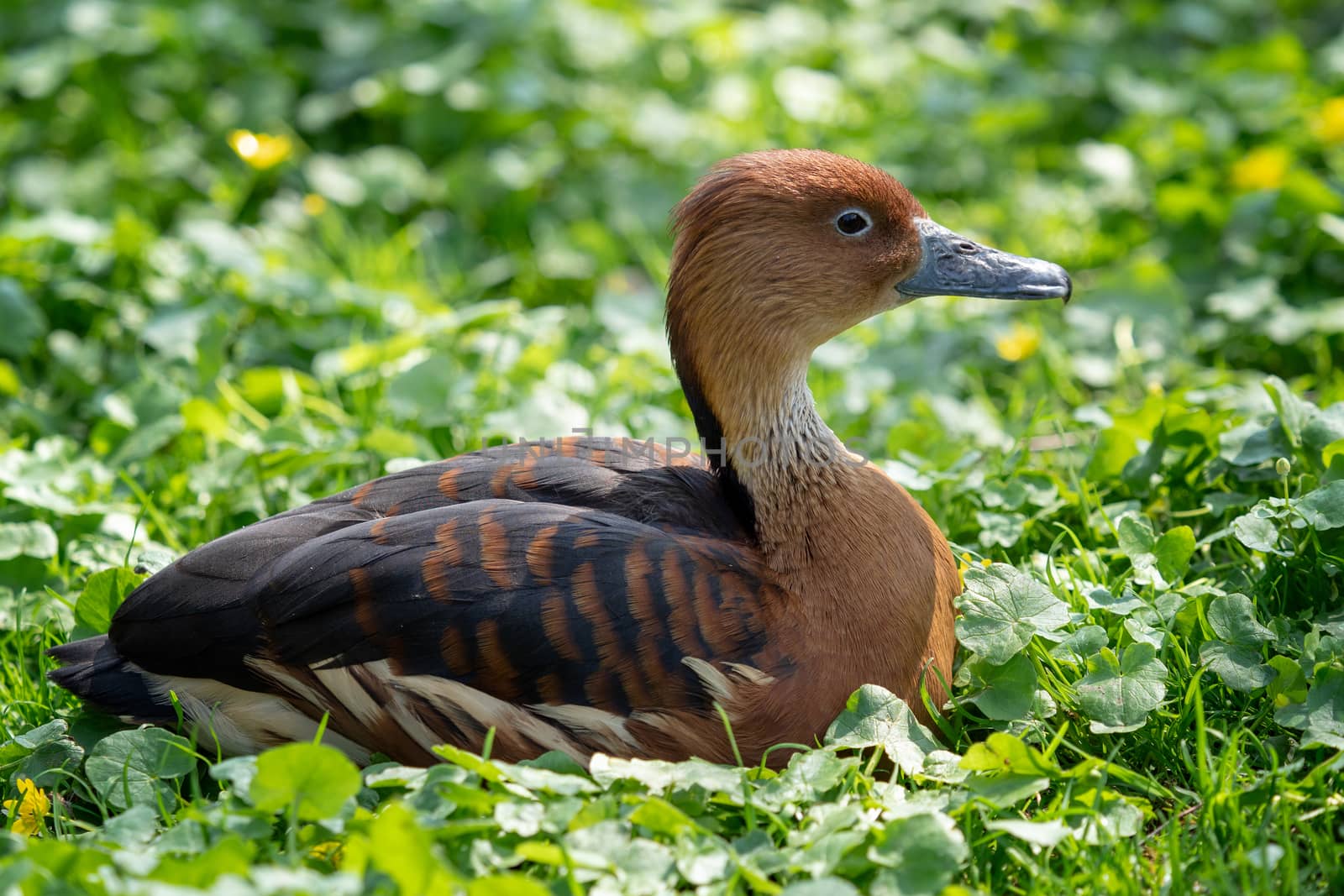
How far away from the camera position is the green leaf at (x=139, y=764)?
280 centimetres

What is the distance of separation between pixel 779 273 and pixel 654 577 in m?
0.82

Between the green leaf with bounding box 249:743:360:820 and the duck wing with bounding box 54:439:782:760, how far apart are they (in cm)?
45

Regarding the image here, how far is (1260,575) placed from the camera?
318cm

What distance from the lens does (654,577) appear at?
2867mm

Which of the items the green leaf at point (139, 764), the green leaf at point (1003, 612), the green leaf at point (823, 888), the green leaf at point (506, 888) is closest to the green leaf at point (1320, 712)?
the green leaf at point (1003, 612)

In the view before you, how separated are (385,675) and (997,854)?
4.40ft

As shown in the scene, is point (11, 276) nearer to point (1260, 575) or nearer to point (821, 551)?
point (821, 551)

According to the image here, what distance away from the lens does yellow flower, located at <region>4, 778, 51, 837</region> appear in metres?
2.79

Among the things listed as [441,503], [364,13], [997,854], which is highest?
[364,13]

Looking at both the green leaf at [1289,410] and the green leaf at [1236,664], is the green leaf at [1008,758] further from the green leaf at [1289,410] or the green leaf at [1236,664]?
the green leaf at [1289,410]

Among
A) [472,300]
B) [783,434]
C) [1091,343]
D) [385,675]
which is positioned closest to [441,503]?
[385,675]

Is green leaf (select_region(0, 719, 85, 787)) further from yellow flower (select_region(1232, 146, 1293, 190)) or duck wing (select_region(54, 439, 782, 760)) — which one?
yellow flower (select_region(1232, 146, 1293, 190))

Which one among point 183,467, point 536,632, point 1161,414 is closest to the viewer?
point 536,632

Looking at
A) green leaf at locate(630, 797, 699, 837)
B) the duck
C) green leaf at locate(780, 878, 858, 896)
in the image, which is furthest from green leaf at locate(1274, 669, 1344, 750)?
green leaf at locate(630, 797, 699, 837)
